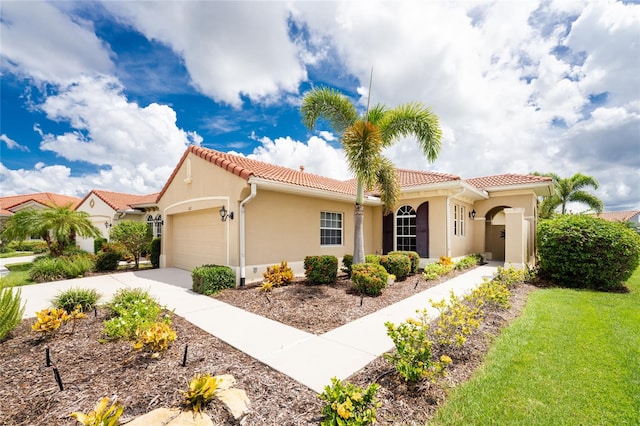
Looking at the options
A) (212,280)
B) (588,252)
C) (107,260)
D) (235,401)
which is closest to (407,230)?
(588,252)

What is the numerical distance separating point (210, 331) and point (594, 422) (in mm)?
5659

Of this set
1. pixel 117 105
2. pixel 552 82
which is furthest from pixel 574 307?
pixel 117 105

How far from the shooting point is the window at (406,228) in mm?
13602

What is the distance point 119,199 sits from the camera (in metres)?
23.8

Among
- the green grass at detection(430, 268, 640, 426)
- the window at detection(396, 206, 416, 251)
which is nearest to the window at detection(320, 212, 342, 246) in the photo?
the window at detection(396, 206, 416, 251)

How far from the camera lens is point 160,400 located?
3104 mm

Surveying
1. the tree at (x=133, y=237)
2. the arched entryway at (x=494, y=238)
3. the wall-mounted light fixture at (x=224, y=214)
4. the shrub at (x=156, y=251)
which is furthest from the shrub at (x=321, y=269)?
the arched entryway at (x=494, y=238)

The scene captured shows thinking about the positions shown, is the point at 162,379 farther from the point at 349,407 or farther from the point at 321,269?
the point at 321,269

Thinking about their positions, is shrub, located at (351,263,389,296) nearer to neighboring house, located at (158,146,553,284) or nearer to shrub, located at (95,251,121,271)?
neighboring house, located at (158,146,553,284)

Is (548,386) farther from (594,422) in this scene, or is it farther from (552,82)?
(552,82)

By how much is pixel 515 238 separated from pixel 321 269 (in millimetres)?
9168

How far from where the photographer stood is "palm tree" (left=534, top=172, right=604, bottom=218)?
67.7 feet

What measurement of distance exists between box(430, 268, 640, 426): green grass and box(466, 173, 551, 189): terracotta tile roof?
9358 mm

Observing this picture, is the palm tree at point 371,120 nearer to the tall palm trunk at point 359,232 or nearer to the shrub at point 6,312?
the tall palm trunk at point 359,232
